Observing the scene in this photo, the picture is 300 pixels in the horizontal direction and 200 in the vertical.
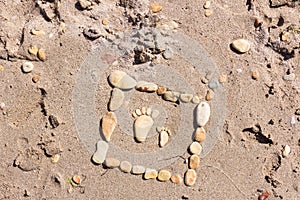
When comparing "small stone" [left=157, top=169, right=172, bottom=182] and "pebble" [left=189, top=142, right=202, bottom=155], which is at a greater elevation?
"pebble" [left=189, top=142, right=202, bottom=155]

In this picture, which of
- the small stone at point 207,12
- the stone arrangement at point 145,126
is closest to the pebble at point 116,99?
the stone arrangement at point 145,126

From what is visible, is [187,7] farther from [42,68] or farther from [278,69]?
[42,68]

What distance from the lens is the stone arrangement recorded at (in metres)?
2.67

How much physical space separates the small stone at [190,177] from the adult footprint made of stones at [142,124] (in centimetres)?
33

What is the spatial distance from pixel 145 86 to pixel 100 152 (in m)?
0.48

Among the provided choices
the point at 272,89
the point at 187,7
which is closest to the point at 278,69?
the point at 272,89

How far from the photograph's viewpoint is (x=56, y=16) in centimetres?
277

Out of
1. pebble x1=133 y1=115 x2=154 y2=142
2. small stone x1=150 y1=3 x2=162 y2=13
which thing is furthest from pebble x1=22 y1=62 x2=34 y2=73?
small stone x1=150 y1=3 x2=162 y2=13

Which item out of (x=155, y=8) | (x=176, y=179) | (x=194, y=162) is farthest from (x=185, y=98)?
(x=155, y=8)

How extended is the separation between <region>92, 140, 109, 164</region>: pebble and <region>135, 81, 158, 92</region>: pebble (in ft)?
1.28

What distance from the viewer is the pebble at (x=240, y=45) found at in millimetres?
2771

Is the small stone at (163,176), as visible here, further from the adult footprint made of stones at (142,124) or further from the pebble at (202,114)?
the pebble at (202,114)

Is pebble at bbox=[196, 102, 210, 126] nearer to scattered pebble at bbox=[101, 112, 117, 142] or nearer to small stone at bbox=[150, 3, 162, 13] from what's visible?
scattered pebble at bbox=[101, 112, 117, 142]

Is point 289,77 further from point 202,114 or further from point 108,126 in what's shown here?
point 108,126
